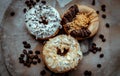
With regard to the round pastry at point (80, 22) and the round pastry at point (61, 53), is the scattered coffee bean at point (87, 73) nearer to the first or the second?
the round pastry at point (61, 53)

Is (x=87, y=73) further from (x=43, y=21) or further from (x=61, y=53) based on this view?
(x=43, y=21)

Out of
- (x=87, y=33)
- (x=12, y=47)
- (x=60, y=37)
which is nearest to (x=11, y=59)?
(x=12, y=47)

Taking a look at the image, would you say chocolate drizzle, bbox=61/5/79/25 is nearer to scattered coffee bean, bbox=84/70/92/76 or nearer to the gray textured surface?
the gray textured surface

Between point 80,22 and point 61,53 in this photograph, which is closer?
point 61,53

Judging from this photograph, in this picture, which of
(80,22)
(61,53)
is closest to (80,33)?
(80,22)

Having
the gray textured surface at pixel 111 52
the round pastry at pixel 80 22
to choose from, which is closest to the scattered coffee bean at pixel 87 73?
the gray textured surface at pixel 111 52

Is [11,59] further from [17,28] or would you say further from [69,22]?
[69,22]
